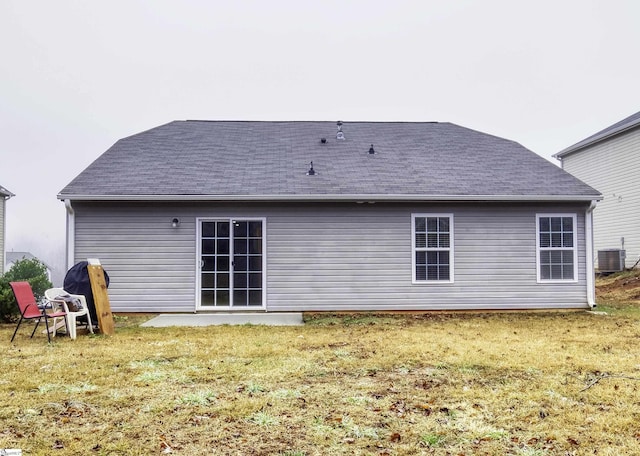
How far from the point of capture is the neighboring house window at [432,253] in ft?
33.4

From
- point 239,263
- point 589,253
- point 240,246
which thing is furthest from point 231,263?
point 589,253

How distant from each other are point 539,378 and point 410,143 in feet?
28.6

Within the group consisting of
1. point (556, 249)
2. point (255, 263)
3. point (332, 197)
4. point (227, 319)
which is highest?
point (332, 197)

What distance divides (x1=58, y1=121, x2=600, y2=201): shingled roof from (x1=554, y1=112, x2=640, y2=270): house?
6.53 metres

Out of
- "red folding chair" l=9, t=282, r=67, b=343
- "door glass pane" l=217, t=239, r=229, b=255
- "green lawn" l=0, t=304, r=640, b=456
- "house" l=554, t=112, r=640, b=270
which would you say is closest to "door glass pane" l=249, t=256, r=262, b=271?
"door glass pane" l=217, t=239, r=229, b=255

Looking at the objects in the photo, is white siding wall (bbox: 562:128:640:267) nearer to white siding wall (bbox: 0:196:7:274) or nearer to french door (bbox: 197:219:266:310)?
french door (bbox: 197:219:266:310)

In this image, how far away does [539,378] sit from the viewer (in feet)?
16.2

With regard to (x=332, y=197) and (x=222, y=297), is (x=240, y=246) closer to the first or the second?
(x=222, y=297)

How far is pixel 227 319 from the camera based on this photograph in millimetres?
9234

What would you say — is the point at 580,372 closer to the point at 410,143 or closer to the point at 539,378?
the point at 539,378

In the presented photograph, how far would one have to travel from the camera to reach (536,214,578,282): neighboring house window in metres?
10.3

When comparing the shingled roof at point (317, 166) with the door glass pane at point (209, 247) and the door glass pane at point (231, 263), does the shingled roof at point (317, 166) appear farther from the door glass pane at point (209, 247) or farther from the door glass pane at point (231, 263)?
the door glass pane at point (209, 247)

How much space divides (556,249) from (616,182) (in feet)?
30.5

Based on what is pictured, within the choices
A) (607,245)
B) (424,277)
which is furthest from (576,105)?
(424,277)
